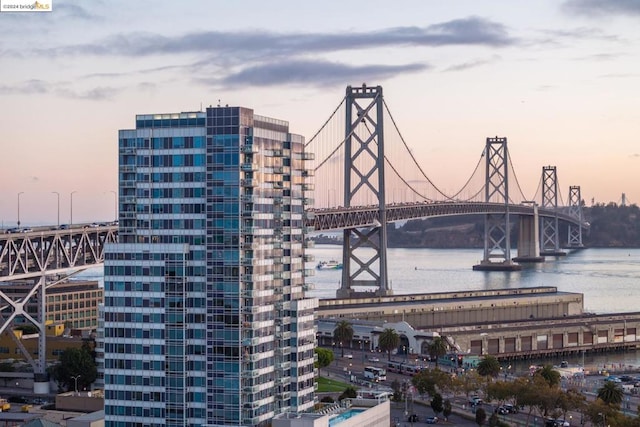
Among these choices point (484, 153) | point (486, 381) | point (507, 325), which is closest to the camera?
point (486, 381)

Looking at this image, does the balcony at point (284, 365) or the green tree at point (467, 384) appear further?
the green tree at point (467, 384)

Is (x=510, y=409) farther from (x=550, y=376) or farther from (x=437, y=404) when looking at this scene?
(x=550, y=376)

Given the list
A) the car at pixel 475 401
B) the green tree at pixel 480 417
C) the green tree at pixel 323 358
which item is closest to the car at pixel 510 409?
the car at pixel 475 401

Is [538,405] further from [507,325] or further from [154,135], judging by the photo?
[507,325]

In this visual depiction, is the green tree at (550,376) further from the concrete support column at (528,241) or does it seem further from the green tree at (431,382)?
the concrete support column at (528,241)

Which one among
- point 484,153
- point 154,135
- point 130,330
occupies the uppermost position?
point 484,153

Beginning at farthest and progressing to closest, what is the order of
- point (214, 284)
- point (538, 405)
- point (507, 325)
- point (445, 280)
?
1. point (445, 280)
2. point (507, 325)
3. point (538, 405)
4. point (214, 284)

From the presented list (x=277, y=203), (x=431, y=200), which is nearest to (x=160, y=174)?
(x=277, y=203)
